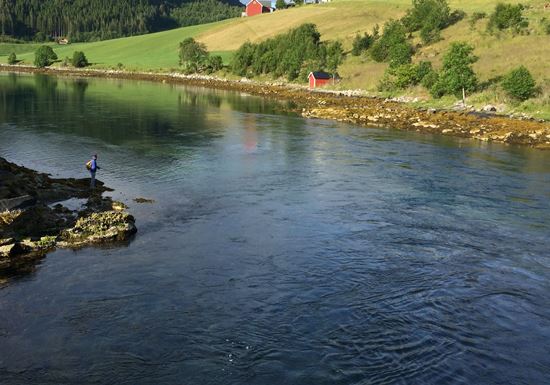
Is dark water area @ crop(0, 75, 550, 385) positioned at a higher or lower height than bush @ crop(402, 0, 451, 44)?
lower

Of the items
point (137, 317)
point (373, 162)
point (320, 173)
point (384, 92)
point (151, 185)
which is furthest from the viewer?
point (384, 92)

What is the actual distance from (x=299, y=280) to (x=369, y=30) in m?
133

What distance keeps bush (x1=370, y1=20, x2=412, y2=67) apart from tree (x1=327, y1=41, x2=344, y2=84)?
7.88 m

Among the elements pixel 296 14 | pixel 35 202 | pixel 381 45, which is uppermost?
pixel 296 14

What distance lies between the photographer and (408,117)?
68.2 meters

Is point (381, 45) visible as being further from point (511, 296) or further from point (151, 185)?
point (511, 296)

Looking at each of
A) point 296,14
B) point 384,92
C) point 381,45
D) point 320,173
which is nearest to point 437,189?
point 320,173

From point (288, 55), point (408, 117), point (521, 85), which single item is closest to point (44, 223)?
point (408, 117)

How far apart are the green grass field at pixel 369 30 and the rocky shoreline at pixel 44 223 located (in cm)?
5359

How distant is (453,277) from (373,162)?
2279 centimetres

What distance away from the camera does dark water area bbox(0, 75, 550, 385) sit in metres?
16.6

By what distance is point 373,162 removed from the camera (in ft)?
147

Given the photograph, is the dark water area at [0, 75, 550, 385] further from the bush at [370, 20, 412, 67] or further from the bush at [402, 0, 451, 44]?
the bush at [402, 0, 451, 44]

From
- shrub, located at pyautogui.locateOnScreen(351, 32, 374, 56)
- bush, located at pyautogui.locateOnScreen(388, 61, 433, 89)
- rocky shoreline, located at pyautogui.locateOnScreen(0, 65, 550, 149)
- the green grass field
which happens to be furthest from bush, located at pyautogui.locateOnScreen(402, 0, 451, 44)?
rocky shoreline, located at pyautogui.locateOnScreen(0, 65, 550, 149)
